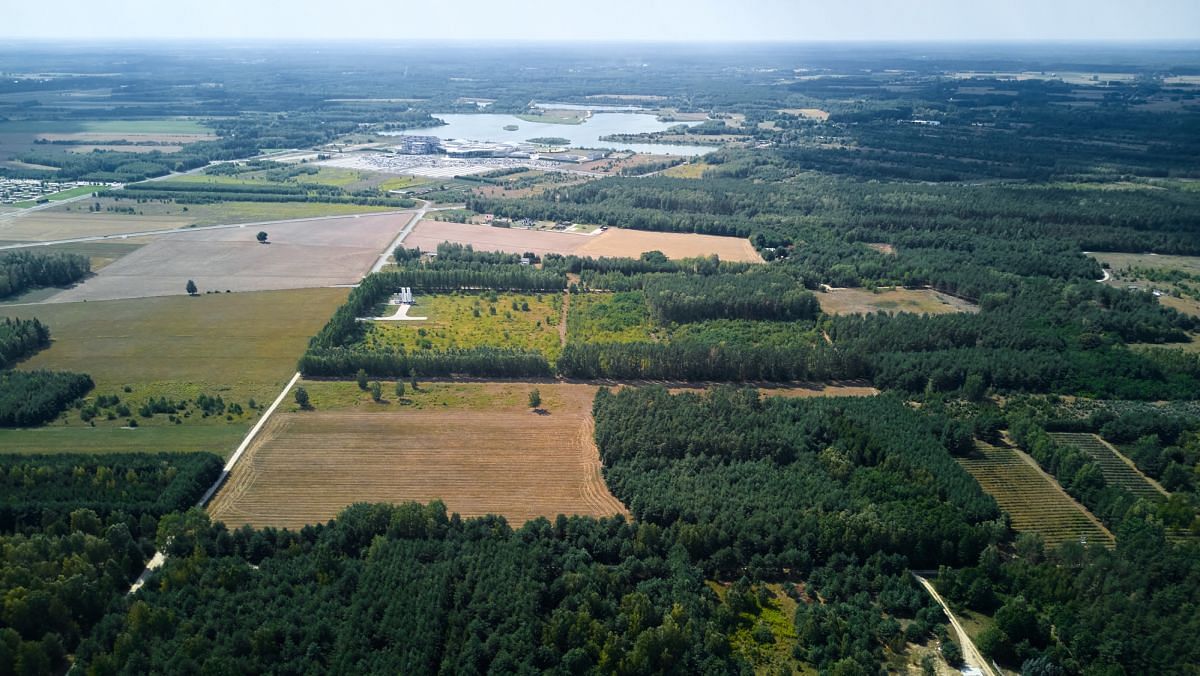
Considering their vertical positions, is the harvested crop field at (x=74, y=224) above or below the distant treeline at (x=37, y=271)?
above

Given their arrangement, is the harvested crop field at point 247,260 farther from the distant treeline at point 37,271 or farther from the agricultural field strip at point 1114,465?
the agricultural field strip at point 1114,465

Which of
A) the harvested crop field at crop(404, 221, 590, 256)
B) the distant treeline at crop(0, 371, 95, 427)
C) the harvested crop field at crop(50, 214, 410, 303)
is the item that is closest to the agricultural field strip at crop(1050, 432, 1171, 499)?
the harvested crop field at crop(404, 221, 590, 256)

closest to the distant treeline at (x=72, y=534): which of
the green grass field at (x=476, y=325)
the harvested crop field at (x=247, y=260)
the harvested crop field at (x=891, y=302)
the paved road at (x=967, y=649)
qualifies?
the green grass field at (x=476, y=325)

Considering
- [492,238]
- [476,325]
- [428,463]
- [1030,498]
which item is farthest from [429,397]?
[492,238]

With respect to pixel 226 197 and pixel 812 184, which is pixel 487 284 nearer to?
pixel 226 197

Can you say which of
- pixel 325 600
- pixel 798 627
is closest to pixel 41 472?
pixel 325 600
